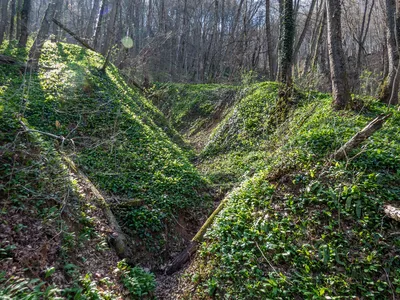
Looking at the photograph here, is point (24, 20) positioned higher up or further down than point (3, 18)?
further down

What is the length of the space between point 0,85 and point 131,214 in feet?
20.0

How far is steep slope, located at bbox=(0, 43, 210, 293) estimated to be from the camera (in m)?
4.58

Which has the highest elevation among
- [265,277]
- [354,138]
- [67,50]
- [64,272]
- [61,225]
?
[67,50]

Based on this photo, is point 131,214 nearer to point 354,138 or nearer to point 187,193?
point 187,193

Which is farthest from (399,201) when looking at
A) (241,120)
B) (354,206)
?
(241,120)

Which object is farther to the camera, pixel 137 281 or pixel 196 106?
pixel 196 106

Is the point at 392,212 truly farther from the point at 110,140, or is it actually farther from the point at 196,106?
the point at 196,106

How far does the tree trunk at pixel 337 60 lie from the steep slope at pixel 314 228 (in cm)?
53

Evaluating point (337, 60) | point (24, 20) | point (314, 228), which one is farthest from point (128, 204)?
point (24, 20)

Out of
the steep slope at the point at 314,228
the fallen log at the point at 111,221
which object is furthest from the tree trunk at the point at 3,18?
the steep slope at the point at 314,228

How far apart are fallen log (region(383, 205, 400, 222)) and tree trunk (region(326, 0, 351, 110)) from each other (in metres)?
3.82

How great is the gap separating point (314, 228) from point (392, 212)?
1.21 m

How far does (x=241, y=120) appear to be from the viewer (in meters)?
11.2

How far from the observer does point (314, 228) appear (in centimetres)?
473
